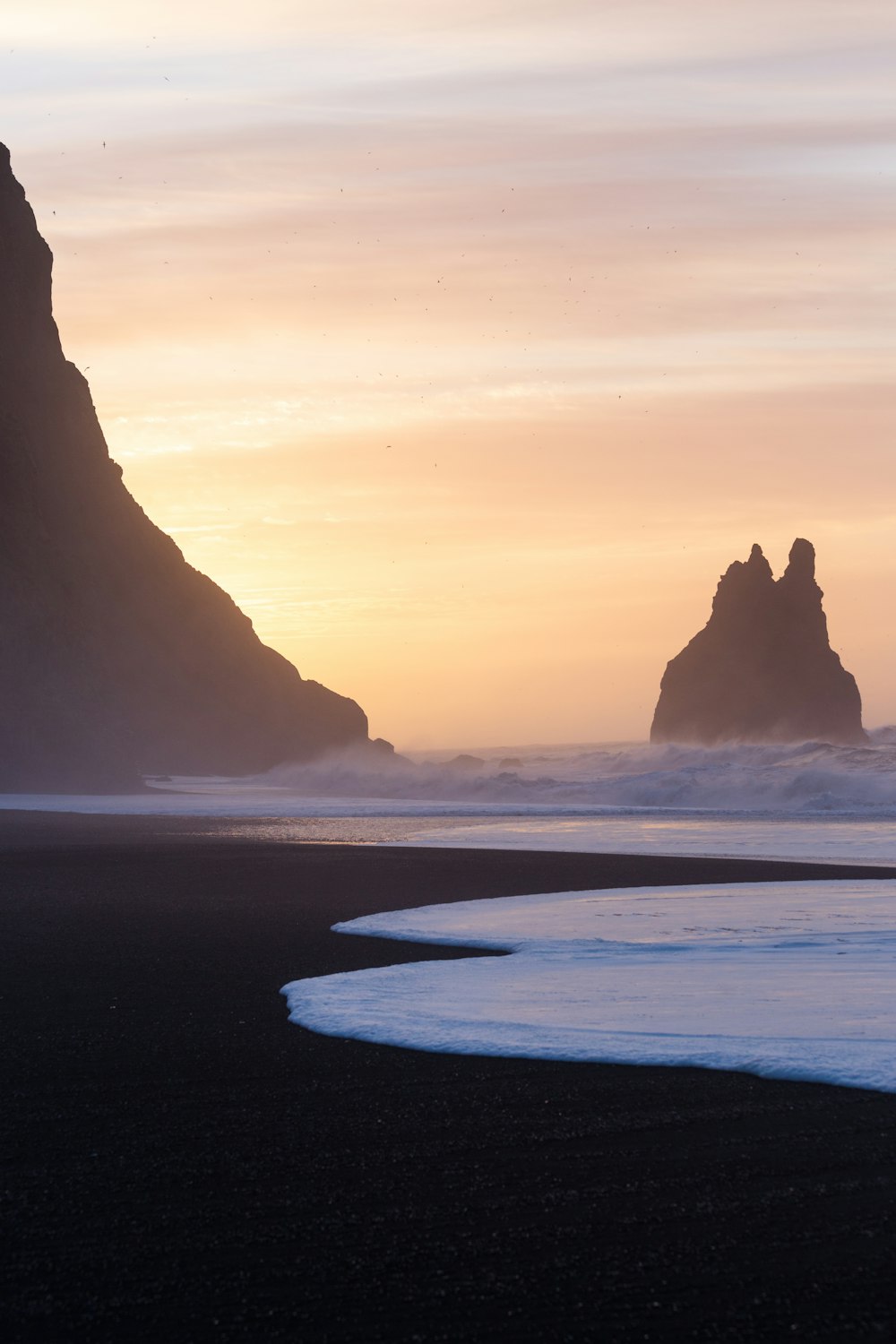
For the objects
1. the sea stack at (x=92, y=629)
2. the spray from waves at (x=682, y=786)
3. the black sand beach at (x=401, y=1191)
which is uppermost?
the sea stack at (x=92, y=629)

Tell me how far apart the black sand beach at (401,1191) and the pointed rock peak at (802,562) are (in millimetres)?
96751

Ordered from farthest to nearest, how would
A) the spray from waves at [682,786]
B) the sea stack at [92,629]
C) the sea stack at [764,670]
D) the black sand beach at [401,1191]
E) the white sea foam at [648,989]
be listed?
the sea stack at [764,670]
the sea stack at [92,629]
the spray from waves at [682,786]
the white sea foam at [648,989]
the black sand beach at [401,1191]

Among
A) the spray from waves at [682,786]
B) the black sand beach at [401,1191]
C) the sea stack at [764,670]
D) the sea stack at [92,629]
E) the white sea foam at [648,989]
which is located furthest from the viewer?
the sea stack at [764,670]

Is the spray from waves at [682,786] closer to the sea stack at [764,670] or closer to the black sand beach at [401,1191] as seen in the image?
the black sand beach at [401,1191]

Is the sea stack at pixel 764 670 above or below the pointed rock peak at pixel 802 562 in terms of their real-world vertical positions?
below

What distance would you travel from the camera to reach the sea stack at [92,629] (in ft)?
163

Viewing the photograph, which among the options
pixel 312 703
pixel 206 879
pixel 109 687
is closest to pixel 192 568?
pixel 312 703

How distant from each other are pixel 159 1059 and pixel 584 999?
258 centimetres

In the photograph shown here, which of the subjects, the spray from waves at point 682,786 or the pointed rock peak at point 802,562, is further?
the pointed rock peak at point 802,562

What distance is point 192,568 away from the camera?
282 feet

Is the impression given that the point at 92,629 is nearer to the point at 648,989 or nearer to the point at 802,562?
the point at 648,989

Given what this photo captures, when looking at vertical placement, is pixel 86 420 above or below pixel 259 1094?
above

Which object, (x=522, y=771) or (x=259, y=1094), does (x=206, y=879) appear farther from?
(x=522, y=771)

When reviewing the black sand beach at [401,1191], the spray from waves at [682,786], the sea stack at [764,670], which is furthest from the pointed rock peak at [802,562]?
the black sand beach at [401,1191]
